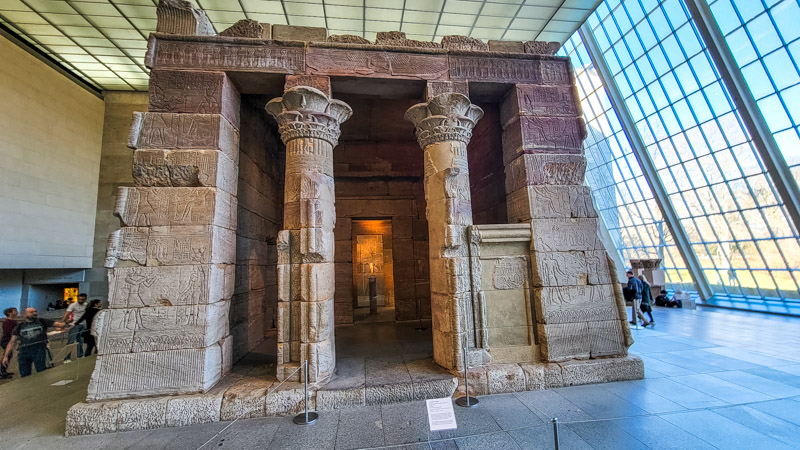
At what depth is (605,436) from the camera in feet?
8.77

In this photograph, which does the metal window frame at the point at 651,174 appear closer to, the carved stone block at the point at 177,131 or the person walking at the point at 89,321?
the carved stone block at the point at 177,131

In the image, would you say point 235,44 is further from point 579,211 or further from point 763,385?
point 763,385

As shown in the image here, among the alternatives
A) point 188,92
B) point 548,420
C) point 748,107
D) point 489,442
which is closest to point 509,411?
point 548,420

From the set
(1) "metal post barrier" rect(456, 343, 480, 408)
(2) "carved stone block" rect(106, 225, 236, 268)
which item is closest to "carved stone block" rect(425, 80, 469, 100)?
(2) "carved stone block" rect(106, 225, 236, 268)

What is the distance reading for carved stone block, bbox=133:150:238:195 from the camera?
12.2 feet

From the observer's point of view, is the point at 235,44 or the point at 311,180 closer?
the point at 311,180

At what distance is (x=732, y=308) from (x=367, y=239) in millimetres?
14107

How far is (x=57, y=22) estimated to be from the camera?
723 centimetres

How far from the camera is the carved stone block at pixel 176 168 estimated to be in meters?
3.71

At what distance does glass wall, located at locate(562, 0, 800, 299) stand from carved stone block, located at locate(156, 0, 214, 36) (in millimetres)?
11474

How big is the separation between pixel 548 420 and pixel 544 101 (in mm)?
4357

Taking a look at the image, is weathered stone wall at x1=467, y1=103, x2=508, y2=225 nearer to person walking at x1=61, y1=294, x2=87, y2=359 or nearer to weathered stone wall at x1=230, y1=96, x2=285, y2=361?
weathered stone wall at x1=230, y1=96, x2=285, y2=361

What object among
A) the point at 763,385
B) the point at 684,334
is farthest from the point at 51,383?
the point at 684,334

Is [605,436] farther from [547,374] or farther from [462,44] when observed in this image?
[462,44]
